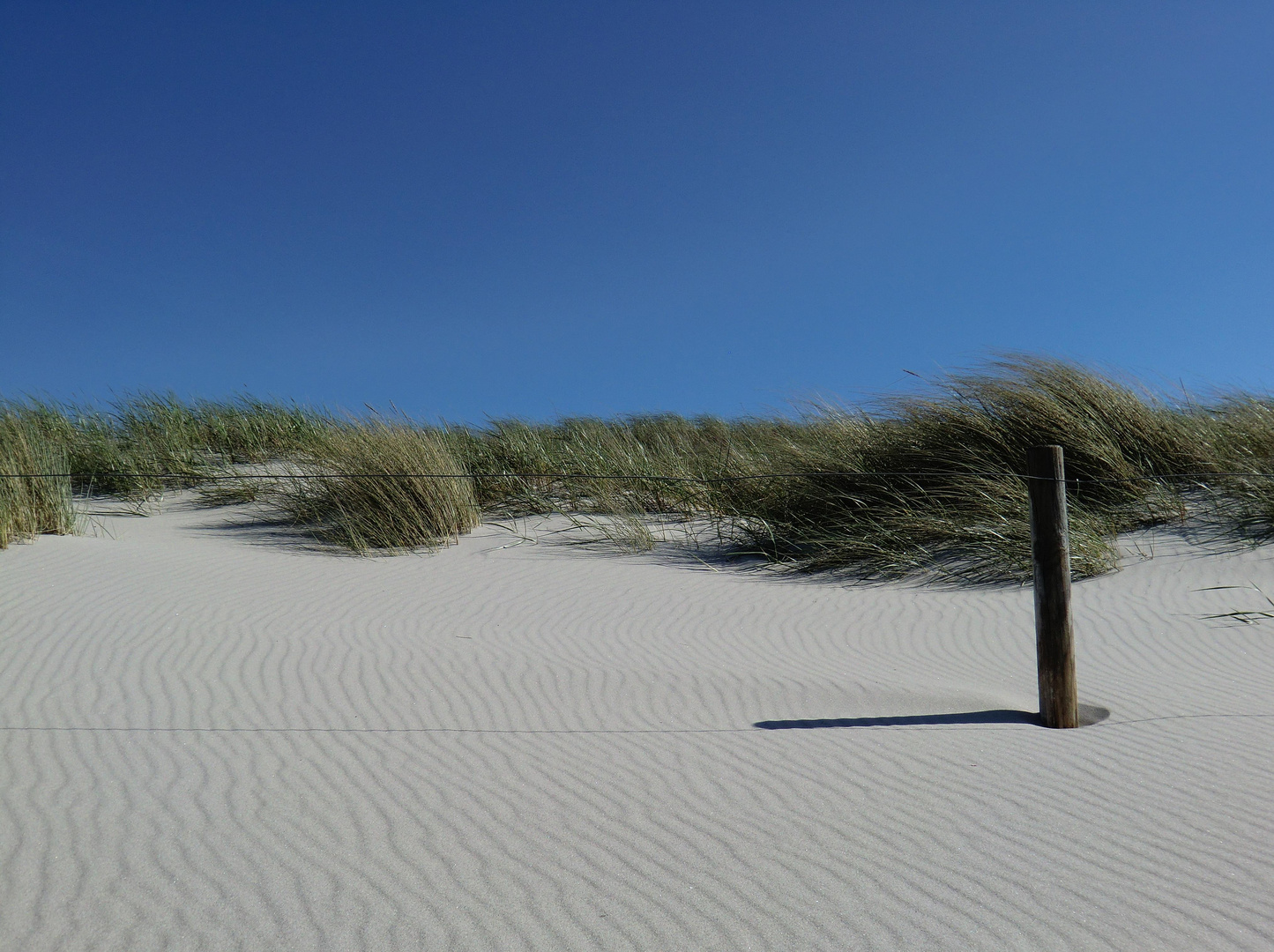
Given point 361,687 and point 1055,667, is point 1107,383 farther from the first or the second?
point 361,687

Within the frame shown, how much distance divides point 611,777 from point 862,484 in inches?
214

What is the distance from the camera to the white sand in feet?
8.00

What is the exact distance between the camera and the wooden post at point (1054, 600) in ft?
12.8

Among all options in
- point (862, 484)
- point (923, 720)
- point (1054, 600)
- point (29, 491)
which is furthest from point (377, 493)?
point (1054, 600)

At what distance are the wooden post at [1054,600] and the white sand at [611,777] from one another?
0.16 m

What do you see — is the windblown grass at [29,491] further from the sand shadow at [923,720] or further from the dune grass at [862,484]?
the sand shadow at [923,720]

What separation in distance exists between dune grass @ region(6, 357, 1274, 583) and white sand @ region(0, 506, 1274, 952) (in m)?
1.35

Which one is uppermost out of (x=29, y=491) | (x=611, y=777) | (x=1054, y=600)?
(x=29, y=491)

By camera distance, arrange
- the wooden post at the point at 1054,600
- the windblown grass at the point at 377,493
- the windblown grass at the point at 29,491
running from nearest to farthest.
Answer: the wooden post at the point at 1054,600 < the windblown grass at the point at 29,491 < the windblown grass at the point at 377,493

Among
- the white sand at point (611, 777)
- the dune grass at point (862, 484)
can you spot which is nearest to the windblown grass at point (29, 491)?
the dune grass at point (862, 484)

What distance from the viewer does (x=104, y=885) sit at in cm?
261

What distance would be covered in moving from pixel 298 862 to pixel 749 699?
7.50ft

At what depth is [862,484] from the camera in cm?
820

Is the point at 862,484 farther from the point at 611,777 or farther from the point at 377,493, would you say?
the point at 611,777
